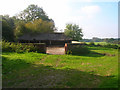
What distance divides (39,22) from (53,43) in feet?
42.4

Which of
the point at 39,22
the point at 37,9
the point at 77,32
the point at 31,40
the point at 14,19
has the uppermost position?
the point at 37,9

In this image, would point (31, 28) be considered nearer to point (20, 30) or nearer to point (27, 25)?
point (27, 25)

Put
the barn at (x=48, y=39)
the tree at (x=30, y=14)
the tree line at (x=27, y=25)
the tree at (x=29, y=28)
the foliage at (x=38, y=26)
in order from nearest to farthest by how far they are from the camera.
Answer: the barn at (x=48, y=39) → the tree line at (x=27, y=25) → the tree at (x=29, y=28) → the foliage at (x=38, y=26) → the tree at (x=30, y=14)

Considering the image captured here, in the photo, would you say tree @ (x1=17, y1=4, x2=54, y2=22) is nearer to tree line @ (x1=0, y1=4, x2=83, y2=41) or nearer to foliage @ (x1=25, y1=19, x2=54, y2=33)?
tree line @ (x1=0, y1=4, x2=83, y2=41)

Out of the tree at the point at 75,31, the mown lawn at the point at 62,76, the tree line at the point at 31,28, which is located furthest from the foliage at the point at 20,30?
the mown lawn at the point at 62,76

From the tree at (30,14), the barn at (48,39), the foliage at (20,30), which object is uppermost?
the tree at (30,14)

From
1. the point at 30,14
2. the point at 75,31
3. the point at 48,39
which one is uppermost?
the point at 30,14

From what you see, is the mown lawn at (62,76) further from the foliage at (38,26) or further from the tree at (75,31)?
the tree at (75,31)

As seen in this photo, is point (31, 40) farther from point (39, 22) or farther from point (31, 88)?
point (31, 88)

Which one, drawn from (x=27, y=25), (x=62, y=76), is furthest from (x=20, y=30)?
(x=62, y=76)

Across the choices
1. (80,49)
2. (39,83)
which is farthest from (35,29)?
(39,83)

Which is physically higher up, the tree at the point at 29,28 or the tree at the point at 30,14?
the tree at the point at 30,14

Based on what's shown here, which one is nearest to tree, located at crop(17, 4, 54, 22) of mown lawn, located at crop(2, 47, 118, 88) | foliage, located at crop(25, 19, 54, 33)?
foliage, located at crop(25, 19, 54, 33)

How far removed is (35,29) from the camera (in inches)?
1651
